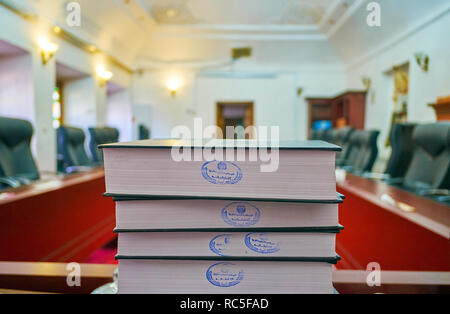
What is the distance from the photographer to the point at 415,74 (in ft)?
18.3

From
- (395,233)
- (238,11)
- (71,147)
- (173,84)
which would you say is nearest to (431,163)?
(395,233)

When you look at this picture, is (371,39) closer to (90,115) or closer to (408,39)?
(408,39)

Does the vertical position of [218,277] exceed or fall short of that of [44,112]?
it falls short

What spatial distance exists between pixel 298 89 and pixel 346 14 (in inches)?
102

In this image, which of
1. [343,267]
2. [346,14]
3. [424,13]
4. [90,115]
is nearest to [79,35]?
[90,115]

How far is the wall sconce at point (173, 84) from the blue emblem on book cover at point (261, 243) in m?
9.13

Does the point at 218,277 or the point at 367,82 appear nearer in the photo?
the point at 218,277

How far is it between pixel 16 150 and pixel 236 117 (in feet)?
45.7

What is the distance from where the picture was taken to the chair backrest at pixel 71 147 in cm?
392

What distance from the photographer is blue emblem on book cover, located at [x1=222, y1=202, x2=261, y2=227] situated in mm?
458
